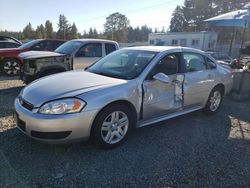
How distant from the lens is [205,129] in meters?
4.93

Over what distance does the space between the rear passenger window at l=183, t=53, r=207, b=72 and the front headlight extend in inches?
97.6

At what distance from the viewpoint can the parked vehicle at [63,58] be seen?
6891 millimetres

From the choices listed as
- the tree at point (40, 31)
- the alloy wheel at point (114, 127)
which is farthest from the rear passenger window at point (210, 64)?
the tree at point (40, 31)

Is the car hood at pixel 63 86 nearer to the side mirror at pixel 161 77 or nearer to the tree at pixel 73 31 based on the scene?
the side mirror at pixel 161 77

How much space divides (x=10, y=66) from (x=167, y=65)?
26.0ft

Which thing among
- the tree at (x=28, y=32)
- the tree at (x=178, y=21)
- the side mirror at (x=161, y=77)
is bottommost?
the tree at (x=28, y=32)

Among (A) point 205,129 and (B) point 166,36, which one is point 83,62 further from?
(B) point 166,36

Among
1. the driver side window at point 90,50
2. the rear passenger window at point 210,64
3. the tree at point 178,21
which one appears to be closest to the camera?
the rear passenger window at point 210,64

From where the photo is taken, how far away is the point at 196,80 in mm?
5070

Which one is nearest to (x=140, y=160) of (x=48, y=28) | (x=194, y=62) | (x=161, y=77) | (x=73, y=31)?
(x=161, y=77)

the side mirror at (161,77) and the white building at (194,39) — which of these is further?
the white building at (194,39)

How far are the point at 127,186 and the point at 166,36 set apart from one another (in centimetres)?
3435

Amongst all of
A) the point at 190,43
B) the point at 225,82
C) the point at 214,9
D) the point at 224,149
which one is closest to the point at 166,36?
the point at 190,43

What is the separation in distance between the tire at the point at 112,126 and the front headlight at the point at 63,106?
350 mm
